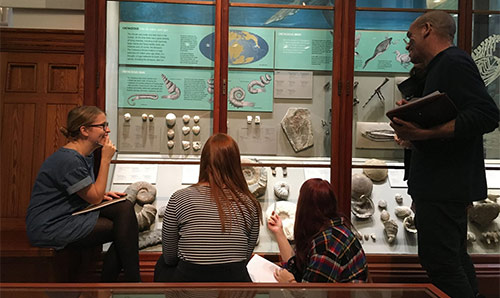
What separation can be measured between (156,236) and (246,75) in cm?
132

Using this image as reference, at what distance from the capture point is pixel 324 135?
12.5ft

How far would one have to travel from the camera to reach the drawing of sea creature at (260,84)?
12.6 ft

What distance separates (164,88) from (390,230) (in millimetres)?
1926

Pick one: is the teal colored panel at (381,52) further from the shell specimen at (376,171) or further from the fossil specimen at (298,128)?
the shell specimen at (376,171)

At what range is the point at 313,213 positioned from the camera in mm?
2230

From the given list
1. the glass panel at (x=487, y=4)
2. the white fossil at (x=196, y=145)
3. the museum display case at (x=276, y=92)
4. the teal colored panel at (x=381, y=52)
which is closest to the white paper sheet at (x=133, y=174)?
the museum display case at (x=276, y=92)

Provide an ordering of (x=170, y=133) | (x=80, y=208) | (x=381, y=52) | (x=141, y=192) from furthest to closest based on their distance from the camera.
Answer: (x=381, y=52), (x=170, y=133), (x=141, y=192), (x=80, y=208)

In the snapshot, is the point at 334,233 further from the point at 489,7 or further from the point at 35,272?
the point at 489,7

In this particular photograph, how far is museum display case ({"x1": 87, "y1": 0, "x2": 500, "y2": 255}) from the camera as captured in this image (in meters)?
3.71

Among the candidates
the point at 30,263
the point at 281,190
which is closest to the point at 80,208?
the point at 30,263

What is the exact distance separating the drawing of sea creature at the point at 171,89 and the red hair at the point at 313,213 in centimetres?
180

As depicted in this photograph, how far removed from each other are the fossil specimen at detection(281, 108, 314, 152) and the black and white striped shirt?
1694 millimetres

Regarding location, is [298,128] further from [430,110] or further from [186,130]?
[430,110]

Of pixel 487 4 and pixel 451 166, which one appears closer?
pixel 451 166
